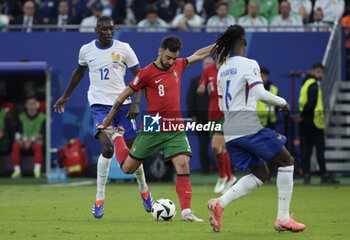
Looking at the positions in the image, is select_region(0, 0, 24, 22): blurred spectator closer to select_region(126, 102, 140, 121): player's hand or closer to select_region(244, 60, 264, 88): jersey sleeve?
select_region(126, 102, 140, 121): player's hand

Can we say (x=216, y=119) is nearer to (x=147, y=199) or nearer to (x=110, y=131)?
(x=147, y=199)

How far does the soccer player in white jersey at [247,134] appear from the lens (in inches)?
313

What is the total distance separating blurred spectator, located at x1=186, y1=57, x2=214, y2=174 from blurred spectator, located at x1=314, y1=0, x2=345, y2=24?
381cm

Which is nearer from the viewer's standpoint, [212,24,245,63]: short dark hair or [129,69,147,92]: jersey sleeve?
[212,24,245,63]: short dark hair

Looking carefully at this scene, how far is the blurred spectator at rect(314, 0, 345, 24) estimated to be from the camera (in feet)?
64.7

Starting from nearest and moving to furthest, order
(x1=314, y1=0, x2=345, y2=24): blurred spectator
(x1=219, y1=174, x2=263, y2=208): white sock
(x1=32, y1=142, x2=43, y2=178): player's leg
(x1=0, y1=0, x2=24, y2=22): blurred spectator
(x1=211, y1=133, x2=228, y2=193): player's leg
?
(x1=219, y1=174, x2=263, y2=208): white sock
(x1=211, y1=133, x2=228, y2=193): player's leg
(x1=32, y1=142, x2=43, y2=178): player's leg
(x1=314, y1=0, x2=345, y2=24): blurred spectator
(x1=0, y1=0, x2=24, y2=22): blurred spectator

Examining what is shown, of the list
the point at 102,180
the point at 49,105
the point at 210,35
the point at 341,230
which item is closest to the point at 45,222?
the point at 102,180

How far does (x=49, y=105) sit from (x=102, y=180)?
8.63 m

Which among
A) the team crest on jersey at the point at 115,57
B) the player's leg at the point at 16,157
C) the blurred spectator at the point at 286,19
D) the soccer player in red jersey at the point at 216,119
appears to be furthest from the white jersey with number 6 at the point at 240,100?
the player's leg at the point at 16,157

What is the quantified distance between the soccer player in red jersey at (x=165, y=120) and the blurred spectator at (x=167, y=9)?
11346 mm

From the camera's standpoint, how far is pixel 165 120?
9.23 m

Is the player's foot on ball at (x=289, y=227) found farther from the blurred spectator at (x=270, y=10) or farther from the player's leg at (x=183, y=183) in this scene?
the blurred spectator at (x=270, y=10)

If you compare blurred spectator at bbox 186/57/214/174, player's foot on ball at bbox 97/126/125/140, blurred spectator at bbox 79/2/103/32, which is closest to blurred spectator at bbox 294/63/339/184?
blurred spectator at bbox 186/57/214/174

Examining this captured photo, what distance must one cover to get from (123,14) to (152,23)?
139 cm
